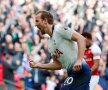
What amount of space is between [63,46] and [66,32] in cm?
28

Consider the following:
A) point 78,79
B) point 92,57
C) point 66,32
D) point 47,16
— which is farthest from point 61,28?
point 92,57

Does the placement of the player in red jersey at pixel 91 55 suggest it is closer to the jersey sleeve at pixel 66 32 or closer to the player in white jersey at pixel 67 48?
the player in white jersey at pixel 67 48

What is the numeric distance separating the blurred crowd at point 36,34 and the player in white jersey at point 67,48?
15.2 ft

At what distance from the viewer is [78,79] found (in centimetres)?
813

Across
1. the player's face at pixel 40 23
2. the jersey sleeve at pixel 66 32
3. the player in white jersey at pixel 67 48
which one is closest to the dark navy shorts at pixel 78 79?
the player in white jersey at pixel 67 48

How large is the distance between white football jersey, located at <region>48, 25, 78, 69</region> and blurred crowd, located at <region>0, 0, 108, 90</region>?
4.75m

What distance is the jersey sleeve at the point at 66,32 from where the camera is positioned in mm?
7716

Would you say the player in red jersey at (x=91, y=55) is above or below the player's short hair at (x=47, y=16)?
below

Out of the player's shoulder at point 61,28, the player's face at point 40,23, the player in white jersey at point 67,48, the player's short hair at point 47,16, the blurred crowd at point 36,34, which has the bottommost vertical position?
the blurred crowd at point 36,34

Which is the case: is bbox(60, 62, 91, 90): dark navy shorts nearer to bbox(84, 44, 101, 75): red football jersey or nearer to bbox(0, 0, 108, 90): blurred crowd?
bbox(84, 44, 101, 75): red football jersey

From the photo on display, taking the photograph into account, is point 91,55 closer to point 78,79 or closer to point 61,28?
point 78,79

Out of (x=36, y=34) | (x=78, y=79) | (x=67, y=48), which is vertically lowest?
(x=36, y=34)

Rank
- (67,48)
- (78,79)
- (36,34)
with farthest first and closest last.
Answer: (36,34) → (78,79) → (67,48)

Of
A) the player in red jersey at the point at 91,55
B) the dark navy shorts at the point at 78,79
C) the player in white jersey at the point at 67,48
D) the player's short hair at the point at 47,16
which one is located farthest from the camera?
the player in red jersey at the point at 91,55
